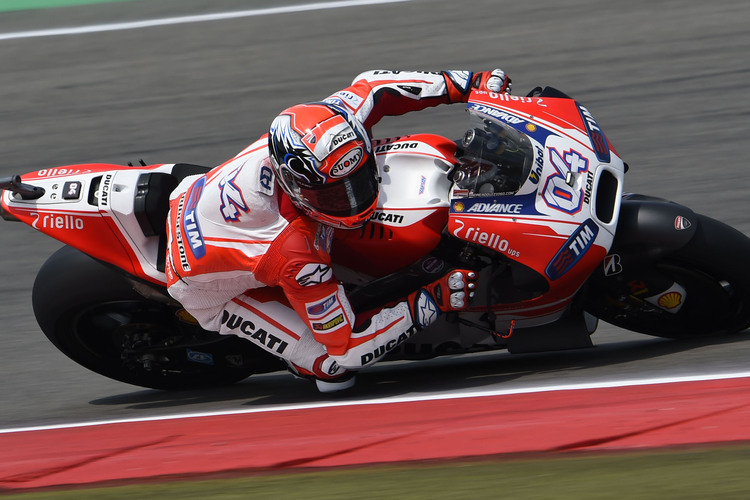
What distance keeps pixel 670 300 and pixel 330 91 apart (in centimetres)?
439

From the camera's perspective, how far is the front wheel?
14.8 feet

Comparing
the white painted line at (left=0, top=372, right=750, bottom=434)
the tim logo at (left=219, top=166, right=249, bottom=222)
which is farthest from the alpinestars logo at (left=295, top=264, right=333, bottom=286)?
the white painted line at (left=0, top=372, right=750, bottom=434)

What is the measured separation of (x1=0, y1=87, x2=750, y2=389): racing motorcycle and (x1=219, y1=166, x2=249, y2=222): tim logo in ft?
0.61

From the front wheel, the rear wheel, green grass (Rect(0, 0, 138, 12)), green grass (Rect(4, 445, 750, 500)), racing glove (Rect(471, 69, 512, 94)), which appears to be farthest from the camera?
green grass (Rect(0, 0, 138, 12))

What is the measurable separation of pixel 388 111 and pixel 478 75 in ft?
1.47

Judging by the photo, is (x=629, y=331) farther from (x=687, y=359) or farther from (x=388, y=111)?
(x=388, y=111)

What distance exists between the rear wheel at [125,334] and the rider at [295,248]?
1.53ft

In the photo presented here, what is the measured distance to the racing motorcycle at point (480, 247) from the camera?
444 centimetres

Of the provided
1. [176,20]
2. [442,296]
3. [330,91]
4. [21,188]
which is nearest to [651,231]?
[442,296]

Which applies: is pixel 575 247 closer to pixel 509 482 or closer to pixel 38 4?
pixel 509 482

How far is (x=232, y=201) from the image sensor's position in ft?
14.8

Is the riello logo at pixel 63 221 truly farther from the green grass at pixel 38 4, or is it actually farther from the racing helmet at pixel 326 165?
the green grass at pixel 38 4

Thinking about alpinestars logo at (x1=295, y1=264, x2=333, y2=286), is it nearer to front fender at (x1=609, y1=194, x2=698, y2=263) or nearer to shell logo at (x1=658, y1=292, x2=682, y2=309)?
front fender at (x1=609, y1=194, x2=698, y2=263)

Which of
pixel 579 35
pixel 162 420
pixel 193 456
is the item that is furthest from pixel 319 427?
pixel 579 35
